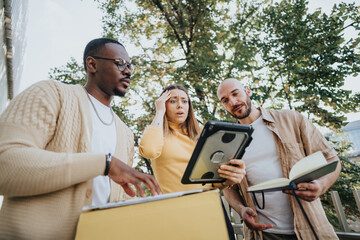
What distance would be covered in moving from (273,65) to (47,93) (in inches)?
226

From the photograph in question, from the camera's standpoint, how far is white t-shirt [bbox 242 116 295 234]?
190cm

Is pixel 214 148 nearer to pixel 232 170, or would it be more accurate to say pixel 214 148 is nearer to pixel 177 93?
pixel 232 170

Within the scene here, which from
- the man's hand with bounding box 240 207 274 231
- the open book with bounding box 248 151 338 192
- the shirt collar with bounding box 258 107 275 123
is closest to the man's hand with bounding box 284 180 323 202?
the open book with bounding box 248 151 338 192

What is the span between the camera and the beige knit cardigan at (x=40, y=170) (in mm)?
764

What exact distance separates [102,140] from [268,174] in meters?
1.71

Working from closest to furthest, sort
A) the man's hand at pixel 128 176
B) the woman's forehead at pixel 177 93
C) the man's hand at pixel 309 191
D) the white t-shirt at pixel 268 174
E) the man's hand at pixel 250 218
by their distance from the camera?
the man's hand at pixel 128 176 < the man's hand at pixel 309 191 < the man's hand at pixel 250 218 < the white t-shirt at pixel 268 174 < the woman's forehead at pixel 177 93

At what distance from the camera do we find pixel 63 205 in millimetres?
884

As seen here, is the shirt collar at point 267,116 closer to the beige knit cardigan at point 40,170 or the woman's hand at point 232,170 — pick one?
the woman's hand at point 232,170

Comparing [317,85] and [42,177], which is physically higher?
[317,85]

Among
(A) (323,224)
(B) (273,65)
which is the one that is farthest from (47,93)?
(B) (273,65)

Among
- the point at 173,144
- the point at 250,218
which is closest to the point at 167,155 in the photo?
the point at 173,144

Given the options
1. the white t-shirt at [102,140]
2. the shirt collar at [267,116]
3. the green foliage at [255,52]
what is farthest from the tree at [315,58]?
the white t-shirt at [102,140]

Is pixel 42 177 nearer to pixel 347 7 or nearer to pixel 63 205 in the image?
pixel 63 205

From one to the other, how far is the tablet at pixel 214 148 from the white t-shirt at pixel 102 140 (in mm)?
503
